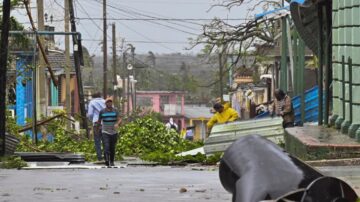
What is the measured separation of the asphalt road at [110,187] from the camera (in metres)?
10.7

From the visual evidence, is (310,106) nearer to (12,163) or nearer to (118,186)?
(12,163)

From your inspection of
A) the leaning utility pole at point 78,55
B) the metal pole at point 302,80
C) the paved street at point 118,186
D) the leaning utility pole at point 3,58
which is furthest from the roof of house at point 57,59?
the paved street at point 118,186

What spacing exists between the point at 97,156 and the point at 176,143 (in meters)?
4.52

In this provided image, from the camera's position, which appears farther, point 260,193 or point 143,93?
point 143,93

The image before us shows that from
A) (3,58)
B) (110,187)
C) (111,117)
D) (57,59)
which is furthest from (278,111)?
(57,59)

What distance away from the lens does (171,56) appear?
120 m

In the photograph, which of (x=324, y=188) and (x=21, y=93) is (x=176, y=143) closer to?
(x=21, y=93)

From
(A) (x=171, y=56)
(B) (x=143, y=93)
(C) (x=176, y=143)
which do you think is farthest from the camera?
(A) (x=171, y=56)

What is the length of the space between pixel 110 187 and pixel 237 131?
1014 cm

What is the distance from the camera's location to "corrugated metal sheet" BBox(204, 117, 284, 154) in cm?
2178

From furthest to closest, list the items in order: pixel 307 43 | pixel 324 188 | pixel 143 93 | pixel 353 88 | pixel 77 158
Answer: pixel 143 93 < pixel 307 43 < pixel 77 158 < pixel 353 88 < pixel 324 188

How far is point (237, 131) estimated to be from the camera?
72.2 ft

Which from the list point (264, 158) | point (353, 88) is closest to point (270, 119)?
point (353, 88)

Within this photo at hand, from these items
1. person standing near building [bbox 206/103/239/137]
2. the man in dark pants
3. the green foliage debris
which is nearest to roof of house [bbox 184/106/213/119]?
person standing near building [bbox 206/103/239/137]
